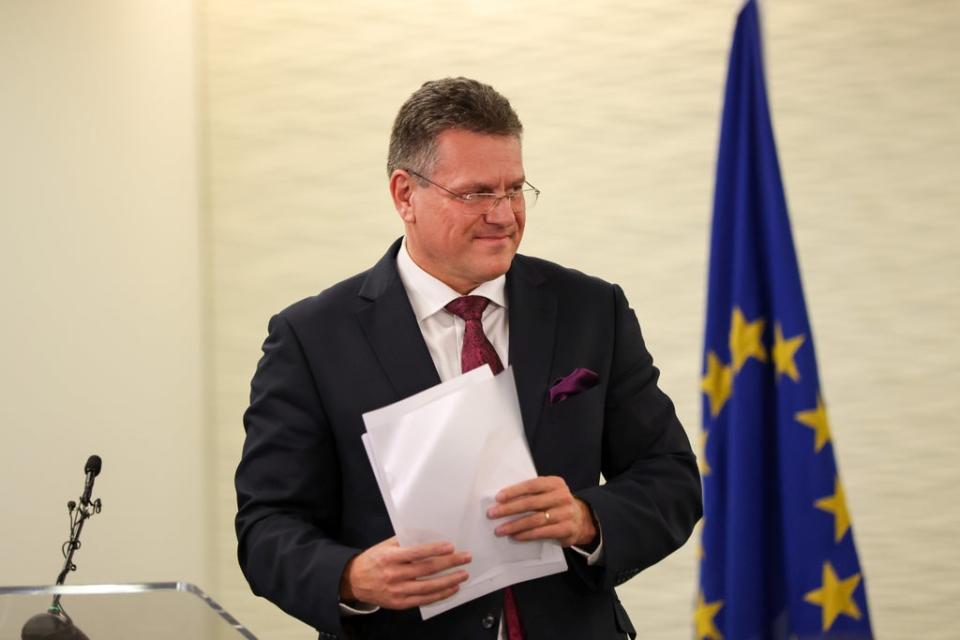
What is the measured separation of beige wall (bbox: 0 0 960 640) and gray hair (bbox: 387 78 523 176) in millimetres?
1832

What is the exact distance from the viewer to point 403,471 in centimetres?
170

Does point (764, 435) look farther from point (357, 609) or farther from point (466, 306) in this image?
point (357, 609)

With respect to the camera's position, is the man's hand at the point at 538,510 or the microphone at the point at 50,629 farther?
the microphone at the point at 50,629

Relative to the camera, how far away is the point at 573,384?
6.20 feet

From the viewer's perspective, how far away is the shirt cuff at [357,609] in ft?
5.94

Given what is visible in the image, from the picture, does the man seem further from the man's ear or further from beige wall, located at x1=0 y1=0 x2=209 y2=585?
beige wall, located at x1=0 y1=0 x2=209 y2=585

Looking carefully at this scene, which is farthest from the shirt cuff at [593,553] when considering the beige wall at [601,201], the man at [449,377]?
the beige wall at [601,201]

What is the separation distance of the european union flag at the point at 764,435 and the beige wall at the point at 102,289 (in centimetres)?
235

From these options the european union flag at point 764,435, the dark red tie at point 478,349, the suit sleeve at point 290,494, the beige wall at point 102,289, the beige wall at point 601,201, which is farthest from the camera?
the beige wall at point 601,201

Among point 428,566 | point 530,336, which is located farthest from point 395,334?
point 428,566

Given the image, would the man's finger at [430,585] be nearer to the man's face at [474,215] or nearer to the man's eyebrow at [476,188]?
the man's face at [474,215]

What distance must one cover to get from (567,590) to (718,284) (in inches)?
21.9

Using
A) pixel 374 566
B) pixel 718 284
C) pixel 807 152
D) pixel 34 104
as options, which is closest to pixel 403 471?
pixel 374 566

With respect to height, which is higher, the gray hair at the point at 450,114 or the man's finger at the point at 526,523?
the gray hair at the point at 450,114
